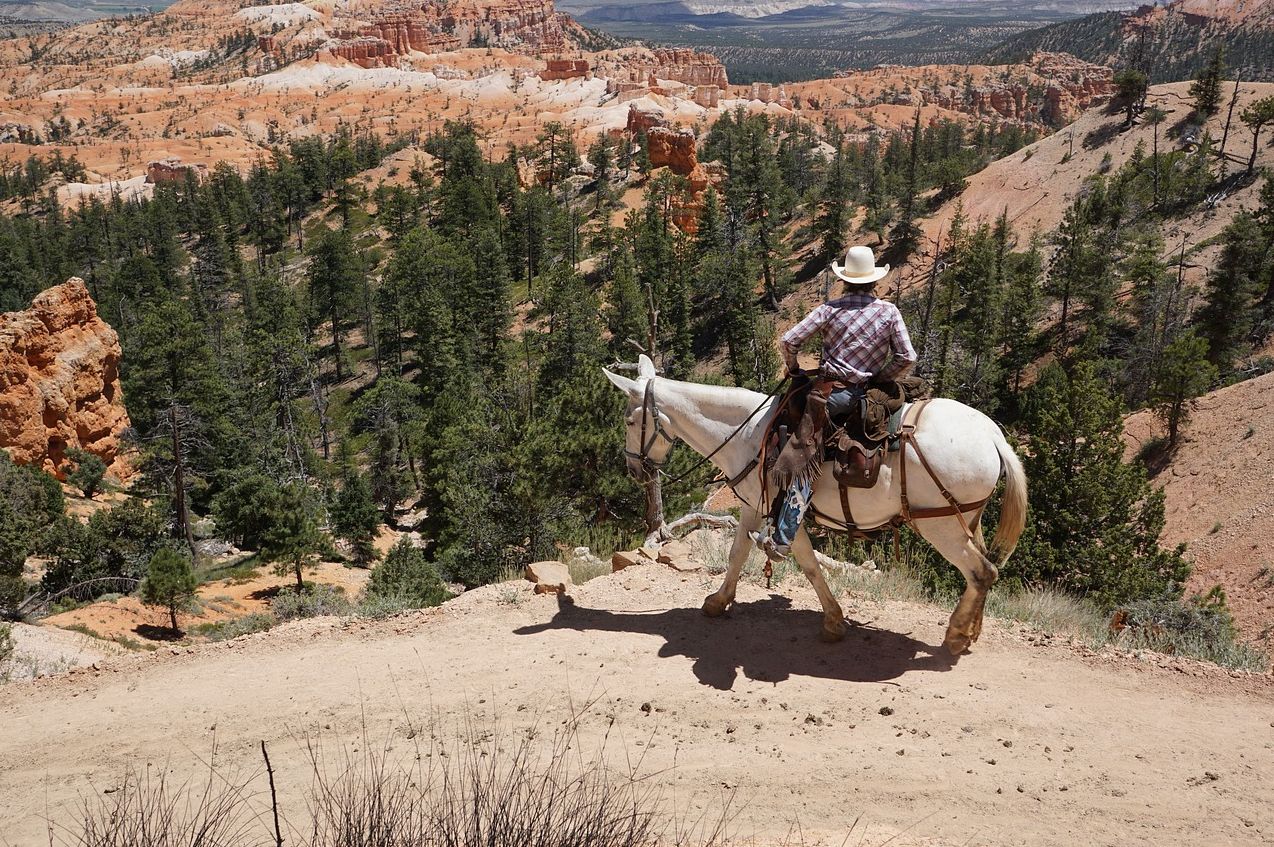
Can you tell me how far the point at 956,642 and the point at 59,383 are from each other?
150 feet

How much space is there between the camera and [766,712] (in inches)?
264

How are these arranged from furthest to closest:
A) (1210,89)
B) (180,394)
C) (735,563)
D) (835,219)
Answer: (1210,89) < (835,219) < (180,394) < (735,563)

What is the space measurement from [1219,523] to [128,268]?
76.7m

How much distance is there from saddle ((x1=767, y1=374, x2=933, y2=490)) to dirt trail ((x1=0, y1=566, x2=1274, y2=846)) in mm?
1819

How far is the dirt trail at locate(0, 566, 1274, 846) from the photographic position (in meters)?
5.42

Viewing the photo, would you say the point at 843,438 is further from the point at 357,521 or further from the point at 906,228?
the point at 906,228

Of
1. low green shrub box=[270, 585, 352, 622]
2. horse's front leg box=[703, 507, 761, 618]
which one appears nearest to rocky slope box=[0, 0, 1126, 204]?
low green shrub box=[270, 585, 352, 622]

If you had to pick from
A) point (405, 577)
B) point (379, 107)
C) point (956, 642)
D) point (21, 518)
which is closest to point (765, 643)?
point (956, 642)

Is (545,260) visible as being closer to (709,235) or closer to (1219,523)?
(709,235)

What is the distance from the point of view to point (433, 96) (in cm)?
18250

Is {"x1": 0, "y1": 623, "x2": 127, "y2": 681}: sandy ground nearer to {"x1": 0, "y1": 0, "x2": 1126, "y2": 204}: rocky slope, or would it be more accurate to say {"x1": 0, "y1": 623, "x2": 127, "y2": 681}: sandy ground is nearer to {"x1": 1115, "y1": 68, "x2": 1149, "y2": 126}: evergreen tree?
{"x1": 1115, "y1": 68, "x2": 1149, "y2": 126}: evergreen tree

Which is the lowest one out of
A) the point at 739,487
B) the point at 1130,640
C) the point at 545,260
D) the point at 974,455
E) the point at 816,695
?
the point at 545,260

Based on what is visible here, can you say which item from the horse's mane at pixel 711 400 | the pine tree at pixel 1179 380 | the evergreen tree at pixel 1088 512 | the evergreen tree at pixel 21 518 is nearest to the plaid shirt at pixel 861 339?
the horse's mane at pixel 711 400

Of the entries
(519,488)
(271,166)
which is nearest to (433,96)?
(271,166)
